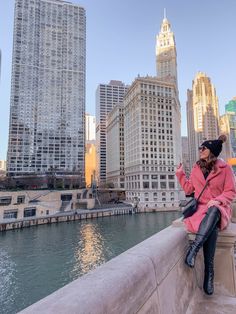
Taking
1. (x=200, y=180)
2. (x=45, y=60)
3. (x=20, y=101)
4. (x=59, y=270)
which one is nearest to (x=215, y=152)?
(x=200, y=180)

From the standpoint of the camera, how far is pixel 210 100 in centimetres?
16662

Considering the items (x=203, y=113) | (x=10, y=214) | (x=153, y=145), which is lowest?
(x=10, y=214)

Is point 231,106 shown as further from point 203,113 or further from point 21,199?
point 21,199

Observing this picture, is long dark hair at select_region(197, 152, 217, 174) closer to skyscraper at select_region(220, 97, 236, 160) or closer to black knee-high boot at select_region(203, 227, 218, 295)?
black knee-high boot at select_region(203, 227, 218, 295)

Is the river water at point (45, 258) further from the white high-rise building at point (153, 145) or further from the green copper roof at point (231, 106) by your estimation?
the green copper roof at point (231, 106)

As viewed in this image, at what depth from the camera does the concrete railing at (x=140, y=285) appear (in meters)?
1.39

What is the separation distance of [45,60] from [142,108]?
58.0 m

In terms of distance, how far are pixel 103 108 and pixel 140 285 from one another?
165 metres

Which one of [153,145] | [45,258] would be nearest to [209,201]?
[45,258]

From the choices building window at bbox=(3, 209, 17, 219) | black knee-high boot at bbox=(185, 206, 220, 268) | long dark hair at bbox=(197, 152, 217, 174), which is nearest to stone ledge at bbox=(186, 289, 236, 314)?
black knee-high boot at bbox=(185, 206, 220, 268)

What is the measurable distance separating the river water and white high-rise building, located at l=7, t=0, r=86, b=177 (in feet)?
213

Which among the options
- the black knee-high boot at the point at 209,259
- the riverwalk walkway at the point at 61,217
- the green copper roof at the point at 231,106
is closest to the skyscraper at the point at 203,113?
the green copper roof at the point at 231,106

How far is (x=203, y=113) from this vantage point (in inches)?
6383

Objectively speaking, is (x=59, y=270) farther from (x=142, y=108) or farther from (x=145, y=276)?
(x=142, y=108)
